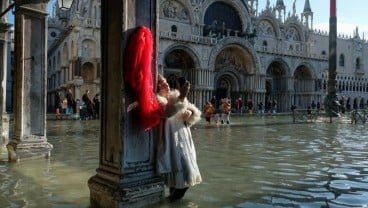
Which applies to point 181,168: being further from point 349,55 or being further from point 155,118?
point 349,55

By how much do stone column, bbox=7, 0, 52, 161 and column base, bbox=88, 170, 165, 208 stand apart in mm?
3917

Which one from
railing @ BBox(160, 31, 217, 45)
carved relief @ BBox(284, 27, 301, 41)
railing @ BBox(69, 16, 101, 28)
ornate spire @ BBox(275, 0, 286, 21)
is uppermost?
ornate spire @ BBox(275, 0, 286, 21)

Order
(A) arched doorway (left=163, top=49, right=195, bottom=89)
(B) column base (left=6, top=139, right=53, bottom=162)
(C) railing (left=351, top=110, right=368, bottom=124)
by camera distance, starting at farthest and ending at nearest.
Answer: (A) arched doorway (left=163, top=49, right=195, bottom=89), (C) railing (left=351, top=110, right=368, bottom=124), (B) column base (left=6, top=139, right=53, bottom=162)

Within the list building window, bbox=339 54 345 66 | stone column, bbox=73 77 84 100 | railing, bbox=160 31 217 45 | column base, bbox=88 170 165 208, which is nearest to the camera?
column base, bbox=88 170 165 208

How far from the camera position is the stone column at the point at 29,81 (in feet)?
26.9

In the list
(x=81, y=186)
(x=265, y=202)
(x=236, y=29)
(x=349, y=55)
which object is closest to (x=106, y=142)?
(x=81, y=186)

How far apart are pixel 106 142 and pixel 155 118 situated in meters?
0.68

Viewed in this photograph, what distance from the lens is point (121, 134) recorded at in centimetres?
461

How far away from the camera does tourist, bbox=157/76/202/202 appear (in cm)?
498

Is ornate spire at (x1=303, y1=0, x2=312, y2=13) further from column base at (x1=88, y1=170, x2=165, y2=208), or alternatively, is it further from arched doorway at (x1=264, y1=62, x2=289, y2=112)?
column base at (x1=88, y1=170, x2=165, y2=208)

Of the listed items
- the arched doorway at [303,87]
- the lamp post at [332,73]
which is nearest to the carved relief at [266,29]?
the arched doorway at [303,87]

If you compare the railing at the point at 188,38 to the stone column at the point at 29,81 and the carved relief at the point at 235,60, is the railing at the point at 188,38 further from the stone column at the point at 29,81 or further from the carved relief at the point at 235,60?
the stone column at the point at 29,81

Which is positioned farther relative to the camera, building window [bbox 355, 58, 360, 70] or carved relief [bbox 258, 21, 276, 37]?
building window [bbox 355, 58, 360, 70]

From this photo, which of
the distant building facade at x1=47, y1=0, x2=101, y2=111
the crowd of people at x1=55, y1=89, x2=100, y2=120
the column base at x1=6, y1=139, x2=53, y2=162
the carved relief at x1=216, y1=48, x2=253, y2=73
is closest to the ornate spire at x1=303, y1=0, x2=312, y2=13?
the carved relief at x1=216, y1=48, x2=253, y2=73
